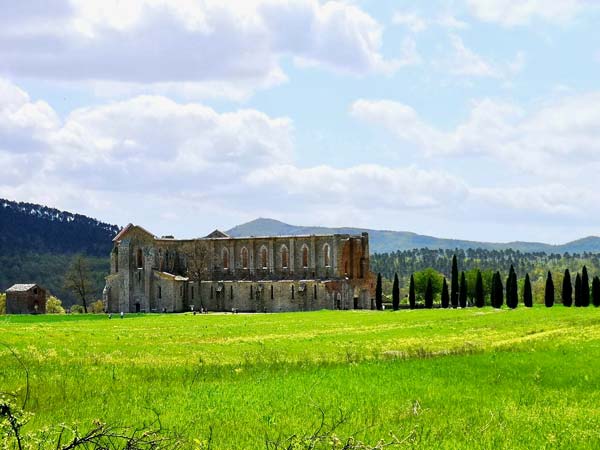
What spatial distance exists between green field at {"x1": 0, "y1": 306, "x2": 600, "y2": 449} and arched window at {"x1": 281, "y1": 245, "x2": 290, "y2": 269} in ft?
254

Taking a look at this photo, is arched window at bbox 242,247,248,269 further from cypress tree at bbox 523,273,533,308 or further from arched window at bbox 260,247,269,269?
cypress tree at bbox 523,273,533,308

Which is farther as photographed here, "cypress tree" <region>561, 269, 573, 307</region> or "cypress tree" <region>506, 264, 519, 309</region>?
"cypress tree" <region>561, 269, 573, 307</region>

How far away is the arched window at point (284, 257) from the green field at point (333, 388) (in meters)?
77.5

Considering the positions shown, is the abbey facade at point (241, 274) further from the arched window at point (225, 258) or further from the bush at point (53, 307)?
the bush at point (53, 307)

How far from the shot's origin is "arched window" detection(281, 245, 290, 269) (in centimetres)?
12056

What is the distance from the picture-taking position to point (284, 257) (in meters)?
122

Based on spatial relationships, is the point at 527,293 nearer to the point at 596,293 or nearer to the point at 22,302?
the point at 596,293

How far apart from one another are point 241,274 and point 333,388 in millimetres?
99460

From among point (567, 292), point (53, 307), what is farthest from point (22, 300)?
point (567, 292)

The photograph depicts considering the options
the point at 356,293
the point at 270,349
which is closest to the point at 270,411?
the point at 270,349

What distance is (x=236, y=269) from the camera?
12312 centimetres

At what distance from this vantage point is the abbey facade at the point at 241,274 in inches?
4473

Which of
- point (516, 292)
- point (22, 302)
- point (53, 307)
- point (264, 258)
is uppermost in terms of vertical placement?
point (264, 258)

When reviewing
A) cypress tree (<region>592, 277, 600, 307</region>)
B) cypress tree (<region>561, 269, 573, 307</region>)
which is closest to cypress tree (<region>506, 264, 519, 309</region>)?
cypress tree (<region>561, 269, 573, 307</region>)
